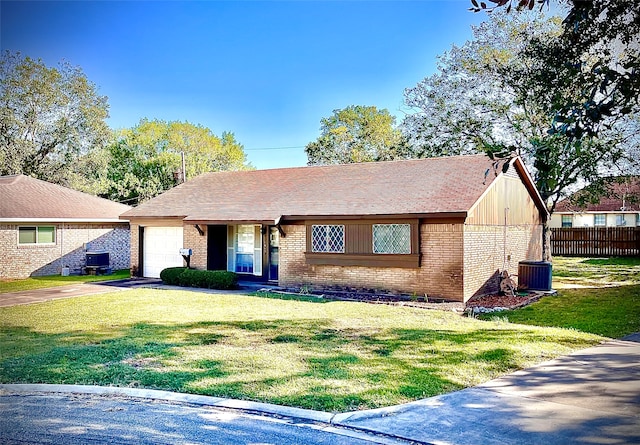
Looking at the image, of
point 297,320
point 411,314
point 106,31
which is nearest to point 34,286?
point 297,320

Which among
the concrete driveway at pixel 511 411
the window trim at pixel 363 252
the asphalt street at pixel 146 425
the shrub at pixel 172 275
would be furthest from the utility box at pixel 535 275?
the asphalt street at pixel 146 425

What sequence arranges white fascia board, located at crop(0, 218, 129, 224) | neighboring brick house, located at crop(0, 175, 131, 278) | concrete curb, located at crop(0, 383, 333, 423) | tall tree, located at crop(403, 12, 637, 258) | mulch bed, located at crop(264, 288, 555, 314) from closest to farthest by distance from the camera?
concrete curb, located at crop(0, 383, 333, 423)
mulch bed, located at crop(264, 288, 555, 314)
white fascia board, located at crop(0, 218, 129, 224)
neighboring brick house, located at crop(0, 175, 131, 278)
tall tree, located at crop(403, 12, 637, 258)

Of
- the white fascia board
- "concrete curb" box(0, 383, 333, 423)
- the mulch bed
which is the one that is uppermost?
the white fascia board

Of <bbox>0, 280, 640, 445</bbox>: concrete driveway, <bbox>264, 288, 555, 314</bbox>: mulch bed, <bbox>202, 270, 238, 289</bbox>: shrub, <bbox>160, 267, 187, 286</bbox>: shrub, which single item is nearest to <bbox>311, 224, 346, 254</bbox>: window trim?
<bbox>264, 288, 555, 314</bbox>: mulch bed

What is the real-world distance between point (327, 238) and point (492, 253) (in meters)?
5.11

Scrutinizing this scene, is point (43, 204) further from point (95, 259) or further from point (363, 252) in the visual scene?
point (363, 252)

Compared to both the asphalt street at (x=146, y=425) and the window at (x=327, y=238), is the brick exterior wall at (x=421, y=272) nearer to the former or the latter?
the window at (x=327, y=238)

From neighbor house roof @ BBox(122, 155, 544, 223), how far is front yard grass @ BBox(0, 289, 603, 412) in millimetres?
3796

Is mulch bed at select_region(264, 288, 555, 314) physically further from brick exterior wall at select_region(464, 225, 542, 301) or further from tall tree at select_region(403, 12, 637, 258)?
tall tree at select_region(403, 12, 637, 258)

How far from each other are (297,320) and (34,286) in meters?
11.8

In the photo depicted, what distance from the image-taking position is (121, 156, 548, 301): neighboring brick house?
556 inches

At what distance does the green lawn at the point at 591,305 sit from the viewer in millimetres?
10656

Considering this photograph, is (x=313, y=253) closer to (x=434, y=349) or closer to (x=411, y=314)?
(x=411, y=314)

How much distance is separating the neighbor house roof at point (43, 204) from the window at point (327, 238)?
11823 mm
